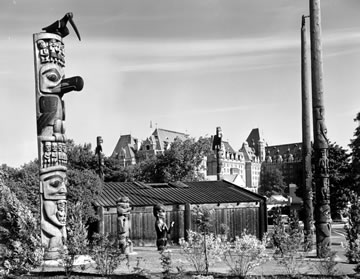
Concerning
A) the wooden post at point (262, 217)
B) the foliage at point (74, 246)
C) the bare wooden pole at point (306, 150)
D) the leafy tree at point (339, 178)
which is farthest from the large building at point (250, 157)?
the foliage at point (74, 246)

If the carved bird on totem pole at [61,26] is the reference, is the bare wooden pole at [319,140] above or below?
below

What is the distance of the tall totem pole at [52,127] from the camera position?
44.6ft

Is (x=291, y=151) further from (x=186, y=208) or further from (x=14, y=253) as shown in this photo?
(x=14, y=253)

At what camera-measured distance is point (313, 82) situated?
16109 millimetres

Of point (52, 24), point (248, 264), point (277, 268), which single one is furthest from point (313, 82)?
point (52, 24)

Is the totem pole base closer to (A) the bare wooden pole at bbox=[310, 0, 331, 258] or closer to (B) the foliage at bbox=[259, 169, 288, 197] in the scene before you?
(A) the bare wooden pole at bbox=[310, 0, 331, 258]

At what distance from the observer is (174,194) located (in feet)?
88.6

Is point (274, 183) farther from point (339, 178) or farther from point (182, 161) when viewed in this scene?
point (339, 178)

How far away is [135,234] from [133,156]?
9541 centimetres

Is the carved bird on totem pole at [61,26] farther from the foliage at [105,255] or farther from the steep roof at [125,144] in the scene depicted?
the steep roof at [125,144]

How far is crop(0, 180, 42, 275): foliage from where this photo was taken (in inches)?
452

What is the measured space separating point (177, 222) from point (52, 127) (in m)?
12.8

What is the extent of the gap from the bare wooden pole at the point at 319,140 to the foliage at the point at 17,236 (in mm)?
8893

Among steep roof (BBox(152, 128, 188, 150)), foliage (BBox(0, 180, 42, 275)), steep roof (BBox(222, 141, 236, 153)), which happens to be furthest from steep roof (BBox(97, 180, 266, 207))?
steep roof (BBox(222, 141, 236, 153))
